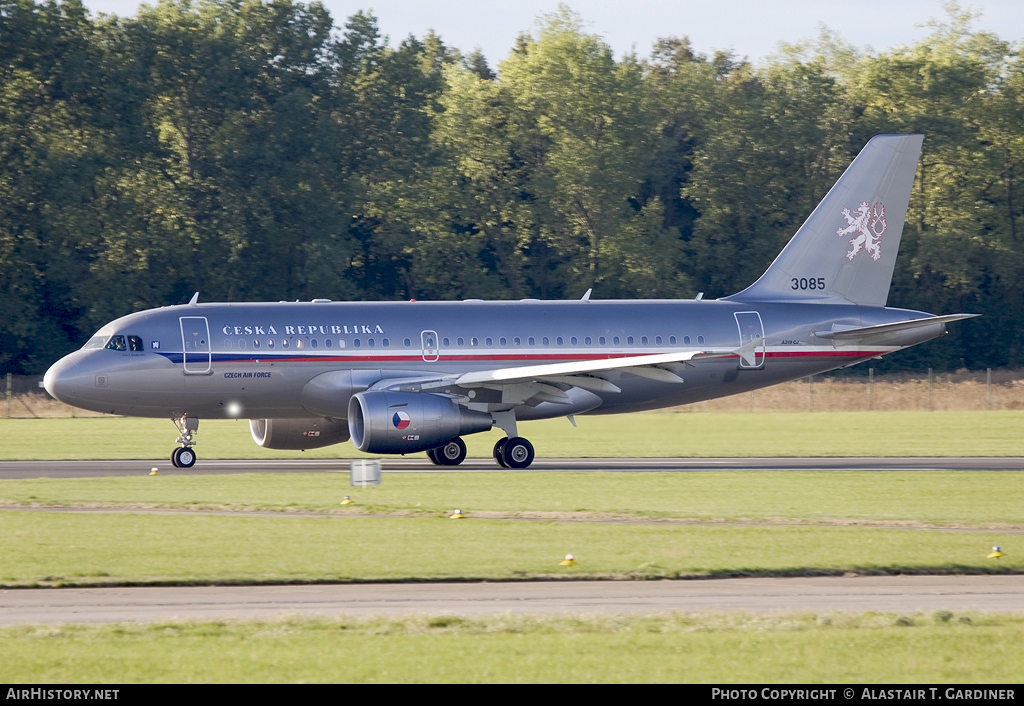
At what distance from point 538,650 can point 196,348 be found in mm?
23735

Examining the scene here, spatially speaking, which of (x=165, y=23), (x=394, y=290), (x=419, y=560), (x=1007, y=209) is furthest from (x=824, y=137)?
(x=419, y=560)

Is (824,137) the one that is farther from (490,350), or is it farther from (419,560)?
(419,560)

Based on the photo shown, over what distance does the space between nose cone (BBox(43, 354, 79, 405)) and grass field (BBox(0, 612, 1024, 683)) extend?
71.0 feet

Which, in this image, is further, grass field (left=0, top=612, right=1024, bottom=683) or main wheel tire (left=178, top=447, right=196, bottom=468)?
main wheel tire (left=178, top=447, right=196, bottom=468)

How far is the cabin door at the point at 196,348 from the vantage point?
34.9 metres

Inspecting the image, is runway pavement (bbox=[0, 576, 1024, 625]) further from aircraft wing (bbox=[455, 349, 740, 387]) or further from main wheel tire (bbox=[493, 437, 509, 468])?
main wheel tire (bbox=[493, 437, 509, 468])

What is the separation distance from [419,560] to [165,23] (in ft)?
212

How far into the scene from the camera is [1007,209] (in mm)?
81312

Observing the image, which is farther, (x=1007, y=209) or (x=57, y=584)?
(x=1007, y=209)

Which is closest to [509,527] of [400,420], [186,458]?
[400,420]

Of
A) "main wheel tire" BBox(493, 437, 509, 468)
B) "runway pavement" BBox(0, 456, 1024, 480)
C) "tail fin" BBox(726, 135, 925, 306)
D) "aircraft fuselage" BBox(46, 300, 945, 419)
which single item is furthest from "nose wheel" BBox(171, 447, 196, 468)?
"tail fin" BBox(726, 135, 925, 306)

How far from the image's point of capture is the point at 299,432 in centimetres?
3709

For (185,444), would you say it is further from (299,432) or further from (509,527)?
(509,527)

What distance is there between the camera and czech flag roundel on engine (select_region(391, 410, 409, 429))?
3247 centimetres
